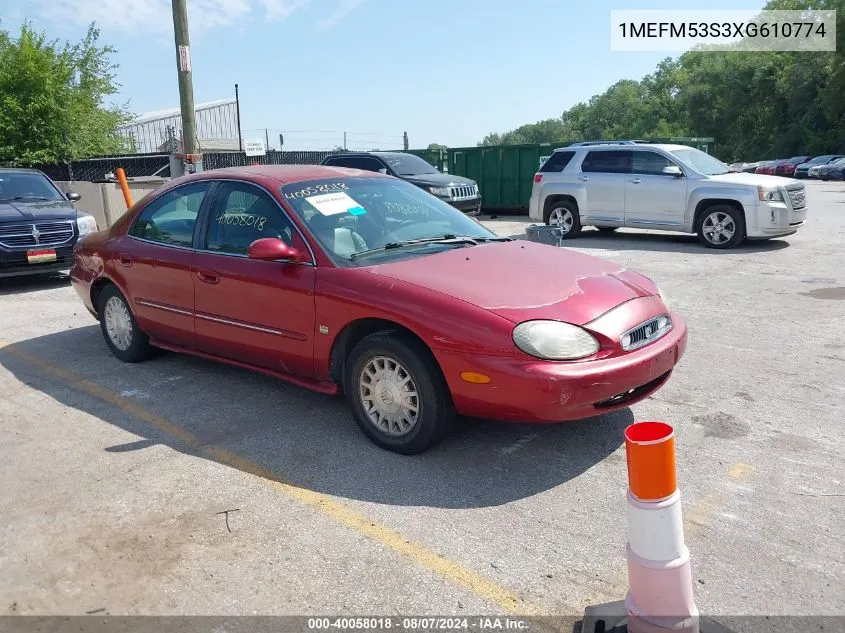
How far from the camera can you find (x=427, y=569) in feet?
9.93

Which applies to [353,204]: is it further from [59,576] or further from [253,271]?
[59,576]

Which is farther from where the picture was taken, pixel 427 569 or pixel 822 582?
pixel 427 569

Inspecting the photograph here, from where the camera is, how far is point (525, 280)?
161 inches

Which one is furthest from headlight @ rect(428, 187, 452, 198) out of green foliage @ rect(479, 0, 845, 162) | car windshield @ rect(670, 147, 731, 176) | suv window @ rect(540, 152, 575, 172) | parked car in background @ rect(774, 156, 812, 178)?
green foliage @ rect(479, 0, 845, 162)

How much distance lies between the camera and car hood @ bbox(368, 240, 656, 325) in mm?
3797

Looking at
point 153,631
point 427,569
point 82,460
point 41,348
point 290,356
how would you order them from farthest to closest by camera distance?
point 41,348
point 290,356
point 82,460
point 427,569
point 153,631

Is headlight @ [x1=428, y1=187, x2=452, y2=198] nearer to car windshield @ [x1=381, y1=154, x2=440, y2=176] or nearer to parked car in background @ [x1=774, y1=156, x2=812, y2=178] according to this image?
car windshield @ [x1=381, y1=154, x2=440, y2=176]

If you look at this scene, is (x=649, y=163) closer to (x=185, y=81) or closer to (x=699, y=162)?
(x=699, y=162)

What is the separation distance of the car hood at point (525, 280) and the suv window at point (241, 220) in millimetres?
882

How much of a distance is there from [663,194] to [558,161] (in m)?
2.33

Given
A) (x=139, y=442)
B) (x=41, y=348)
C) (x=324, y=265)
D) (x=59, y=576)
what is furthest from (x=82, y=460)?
(x=41, y=348)

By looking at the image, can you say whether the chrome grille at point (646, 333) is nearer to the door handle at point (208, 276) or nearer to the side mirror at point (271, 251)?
the side mirror at point (271, 251)

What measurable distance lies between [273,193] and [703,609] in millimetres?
3460

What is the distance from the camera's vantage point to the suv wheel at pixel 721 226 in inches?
456
